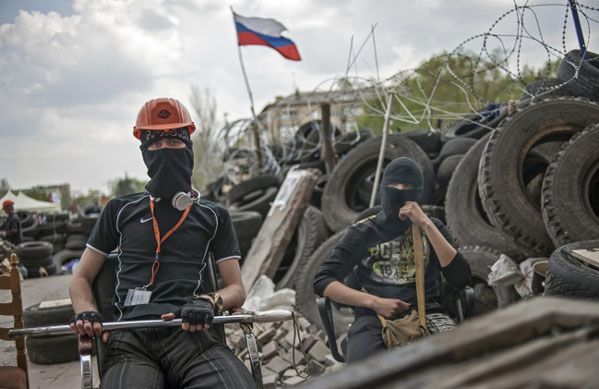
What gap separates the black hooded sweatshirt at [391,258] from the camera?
289 cm

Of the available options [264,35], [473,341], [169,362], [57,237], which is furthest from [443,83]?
[57,237]

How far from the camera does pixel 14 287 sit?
2514 mm

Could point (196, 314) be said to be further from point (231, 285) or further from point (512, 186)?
point (512, 186)

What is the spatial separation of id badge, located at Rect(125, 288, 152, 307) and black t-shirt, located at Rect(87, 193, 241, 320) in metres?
0.02

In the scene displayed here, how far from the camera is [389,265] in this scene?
295 centimetres

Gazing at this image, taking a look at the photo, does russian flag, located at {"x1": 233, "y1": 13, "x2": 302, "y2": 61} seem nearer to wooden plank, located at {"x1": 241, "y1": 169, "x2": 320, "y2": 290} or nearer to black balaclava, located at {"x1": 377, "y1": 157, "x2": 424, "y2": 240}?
wooden plank, located at {"x1": 241, "y1": 169, "x2": 320, "y2": 290}

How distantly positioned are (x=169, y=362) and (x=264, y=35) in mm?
9188

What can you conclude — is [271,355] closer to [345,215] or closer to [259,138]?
[345,215]

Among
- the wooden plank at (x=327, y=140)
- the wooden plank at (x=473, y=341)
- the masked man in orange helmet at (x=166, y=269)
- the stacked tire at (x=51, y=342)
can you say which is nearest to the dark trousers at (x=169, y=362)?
the masked man in orange helmet at (x=166, y=269)

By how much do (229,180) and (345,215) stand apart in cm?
733

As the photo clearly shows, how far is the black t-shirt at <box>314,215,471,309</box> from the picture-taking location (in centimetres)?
288

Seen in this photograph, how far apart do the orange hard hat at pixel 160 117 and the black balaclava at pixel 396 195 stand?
1.12m

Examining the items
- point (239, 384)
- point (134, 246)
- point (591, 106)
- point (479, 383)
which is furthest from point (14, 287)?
point (591, 106)

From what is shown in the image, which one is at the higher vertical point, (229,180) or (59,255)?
(229,180)
